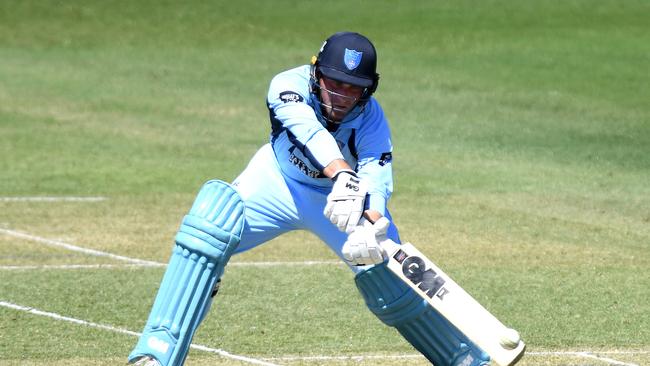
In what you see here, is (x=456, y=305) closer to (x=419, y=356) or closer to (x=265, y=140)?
(x=419, y=356)

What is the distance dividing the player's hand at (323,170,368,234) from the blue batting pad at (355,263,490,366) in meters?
0.61

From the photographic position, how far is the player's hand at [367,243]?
7145mm

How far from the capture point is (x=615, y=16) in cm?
2572

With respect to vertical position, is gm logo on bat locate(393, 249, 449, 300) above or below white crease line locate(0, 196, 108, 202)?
above

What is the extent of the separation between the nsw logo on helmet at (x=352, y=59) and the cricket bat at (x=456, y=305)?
1107 millimetres

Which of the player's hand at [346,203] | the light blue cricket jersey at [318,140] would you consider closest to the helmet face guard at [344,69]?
the light blue cricket jersey at [318,140]

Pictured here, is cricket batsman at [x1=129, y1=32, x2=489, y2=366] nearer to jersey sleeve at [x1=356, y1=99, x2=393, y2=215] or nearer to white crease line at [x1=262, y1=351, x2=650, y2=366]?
jersey sleeve at [x1=356, y1=99, x2=393, y2=215]

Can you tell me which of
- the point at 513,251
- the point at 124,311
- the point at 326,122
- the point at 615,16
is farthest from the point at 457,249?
the point at 615,16

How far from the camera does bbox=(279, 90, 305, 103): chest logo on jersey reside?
7.75 metres

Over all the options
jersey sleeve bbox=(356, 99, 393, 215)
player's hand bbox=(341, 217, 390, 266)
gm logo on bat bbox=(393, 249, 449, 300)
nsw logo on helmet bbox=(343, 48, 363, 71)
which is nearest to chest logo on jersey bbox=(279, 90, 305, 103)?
nsw logo on helmet bbox=(343, 48, 363, 71)

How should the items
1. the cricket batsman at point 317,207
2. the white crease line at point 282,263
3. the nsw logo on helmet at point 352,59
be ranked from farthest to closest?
the white crease line at point 282,263 < the nsw logo on helmet at point 352,59 < the cricket batsman at point 317,207

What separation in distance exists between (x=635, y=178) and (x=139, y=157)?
659 cm

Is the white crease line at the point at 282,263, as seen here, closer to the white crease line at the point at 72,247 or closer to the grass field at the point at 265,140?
the grass field at the point at 265,140

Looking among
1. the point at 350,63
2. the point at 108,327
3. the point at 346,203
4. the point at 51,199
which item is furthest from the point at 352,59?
the point at 51,199
